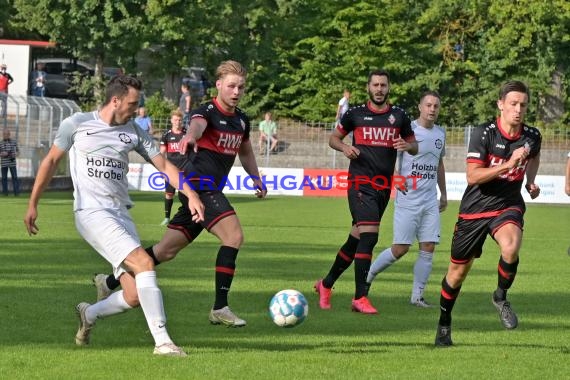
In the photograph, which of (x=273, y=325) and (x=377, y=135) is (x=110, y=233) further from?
(x=377, y=135)

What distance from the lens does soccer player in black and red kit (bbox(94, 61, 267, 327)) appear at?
1052 centimetres

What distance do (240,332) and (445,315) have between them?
164cm

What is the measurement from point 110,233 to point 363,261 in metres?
3.79

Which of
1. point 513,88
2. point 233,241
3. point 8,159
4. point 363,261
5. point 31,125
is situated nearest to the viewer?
point 513,88

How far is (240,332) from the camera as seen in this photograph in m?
10.4

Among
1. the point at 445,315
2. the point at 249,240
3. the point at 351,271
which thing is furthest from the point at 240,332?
the point at 249,240

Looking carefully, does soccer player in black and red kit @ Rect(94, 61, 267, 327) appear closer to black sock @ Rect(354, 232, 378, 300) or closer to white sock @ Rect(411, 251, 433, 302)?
black sock @ Rect(354, 232, 378, 300)

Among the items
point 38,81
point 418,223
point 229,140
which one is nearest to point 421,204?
point 418,223

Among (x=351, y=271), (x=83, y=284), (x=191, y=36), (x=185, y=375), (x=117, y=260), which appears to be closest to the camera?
(x=185, y=375)

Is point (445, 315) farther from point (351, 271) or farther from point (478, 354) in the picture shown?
point (351, 271)

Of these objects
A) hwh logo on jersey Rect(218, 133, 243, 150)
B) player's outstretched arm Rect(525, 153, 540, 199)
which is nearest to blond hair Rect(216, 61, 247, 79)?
hwh logo on jersey Rect(218, 133, 243, 150)

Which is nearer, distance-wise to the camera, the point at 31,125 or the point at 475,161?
the point at 475,161

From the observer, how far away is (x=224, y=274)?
10453mm

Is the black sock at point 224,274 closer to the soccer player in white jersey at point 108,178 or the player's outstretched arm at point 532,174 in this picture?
the soccer player in white jersey at point 108,178
